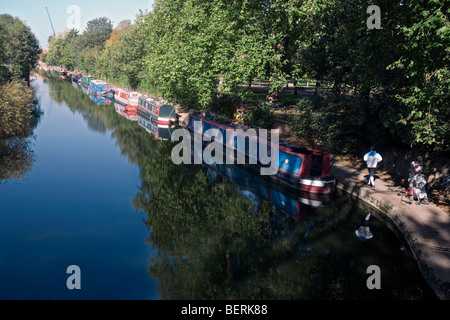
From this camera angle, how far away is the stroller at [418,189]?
467 inches

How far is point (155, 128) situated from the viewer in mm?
30609

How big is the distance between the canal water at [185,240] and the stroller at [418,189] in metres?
1.33

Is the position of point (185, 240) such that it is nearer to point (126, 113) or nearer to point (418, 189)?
point (418, 189)

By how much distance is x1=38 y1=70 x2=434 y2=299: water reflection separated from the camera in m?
8.98

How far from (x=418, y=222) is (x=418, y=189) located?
1558 mm

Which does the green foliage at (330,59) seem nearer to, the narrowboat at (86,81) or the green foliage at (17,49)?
the green foliage at (17,49)

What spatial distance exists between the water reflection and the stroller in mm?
1395

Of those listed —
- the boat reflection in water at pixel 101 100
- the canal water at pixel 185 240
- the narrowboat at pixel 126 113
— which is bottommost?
the canal water at pixel 185 240

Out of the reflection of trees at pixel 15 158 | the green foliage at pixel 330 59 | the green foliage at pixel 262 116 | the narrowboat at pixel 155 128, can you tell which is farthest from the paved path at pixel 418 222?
the narrowboat at pixel 155 128

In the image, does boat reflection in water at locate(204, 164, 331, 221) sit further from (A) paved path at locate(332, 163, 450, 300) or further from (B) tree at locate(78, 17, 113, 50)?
(B) tree at locate(78, 17, 113, 50)

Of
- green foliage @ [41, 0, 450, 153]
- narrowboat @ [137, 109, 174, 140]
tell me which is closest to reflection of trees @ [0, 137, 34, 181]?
narrowboat @ [137, 109, 174, 140]

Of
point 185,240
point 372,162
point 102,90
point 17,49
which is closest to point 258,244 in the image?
point 185,240

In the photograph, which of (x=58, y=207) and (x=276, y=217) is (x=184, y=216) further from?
(x=58, y=207)
